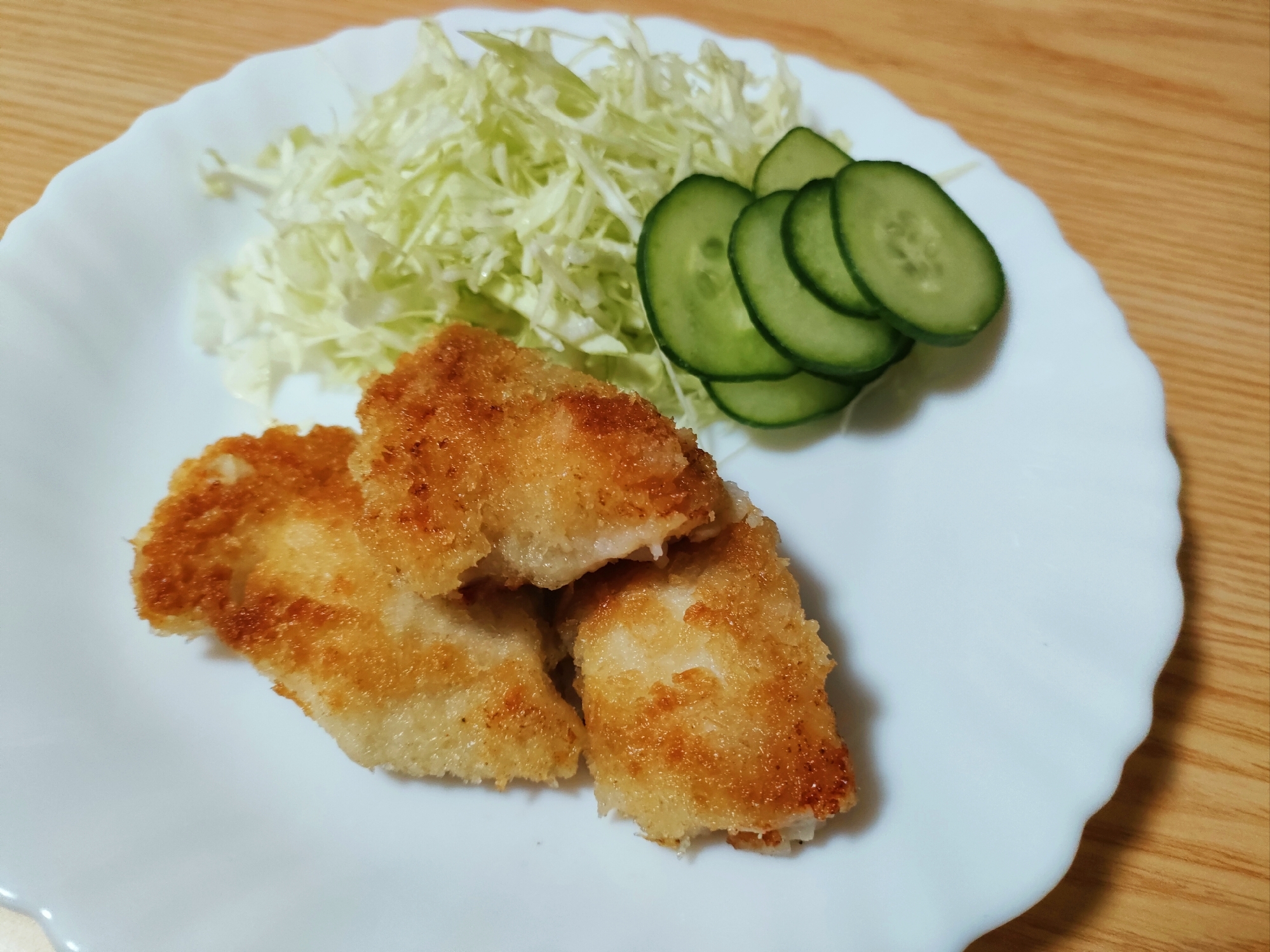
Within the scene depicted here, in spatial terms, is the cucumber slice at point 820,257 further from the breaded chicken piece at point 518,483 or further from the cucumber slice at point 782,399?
the breaded chicken piece at point 518,483

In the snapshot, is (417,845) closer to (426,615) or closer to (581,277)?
(426,615)

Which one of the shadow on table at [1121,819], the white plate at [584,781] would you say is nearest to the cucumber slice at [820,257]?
the white plate at [584,781]

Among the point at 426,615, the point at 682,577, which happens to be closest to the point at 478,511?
the point at 426,615

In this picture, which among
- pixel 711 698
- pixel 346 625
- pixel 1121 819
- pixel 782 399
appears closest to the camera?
pixel 711 698

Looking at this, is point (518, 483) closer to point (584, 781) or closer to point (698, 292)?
point (584, 781)

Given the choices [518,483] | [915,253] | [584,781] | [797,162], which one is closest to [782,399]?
[915,253]

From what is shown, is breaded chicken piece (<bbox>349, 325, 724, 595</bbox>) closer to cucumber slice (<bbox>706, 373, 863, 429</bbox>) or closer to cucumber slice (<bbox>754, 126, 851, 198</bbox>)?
cucumber slice (<bbox>706, 373, 863, 429</bbox>)
